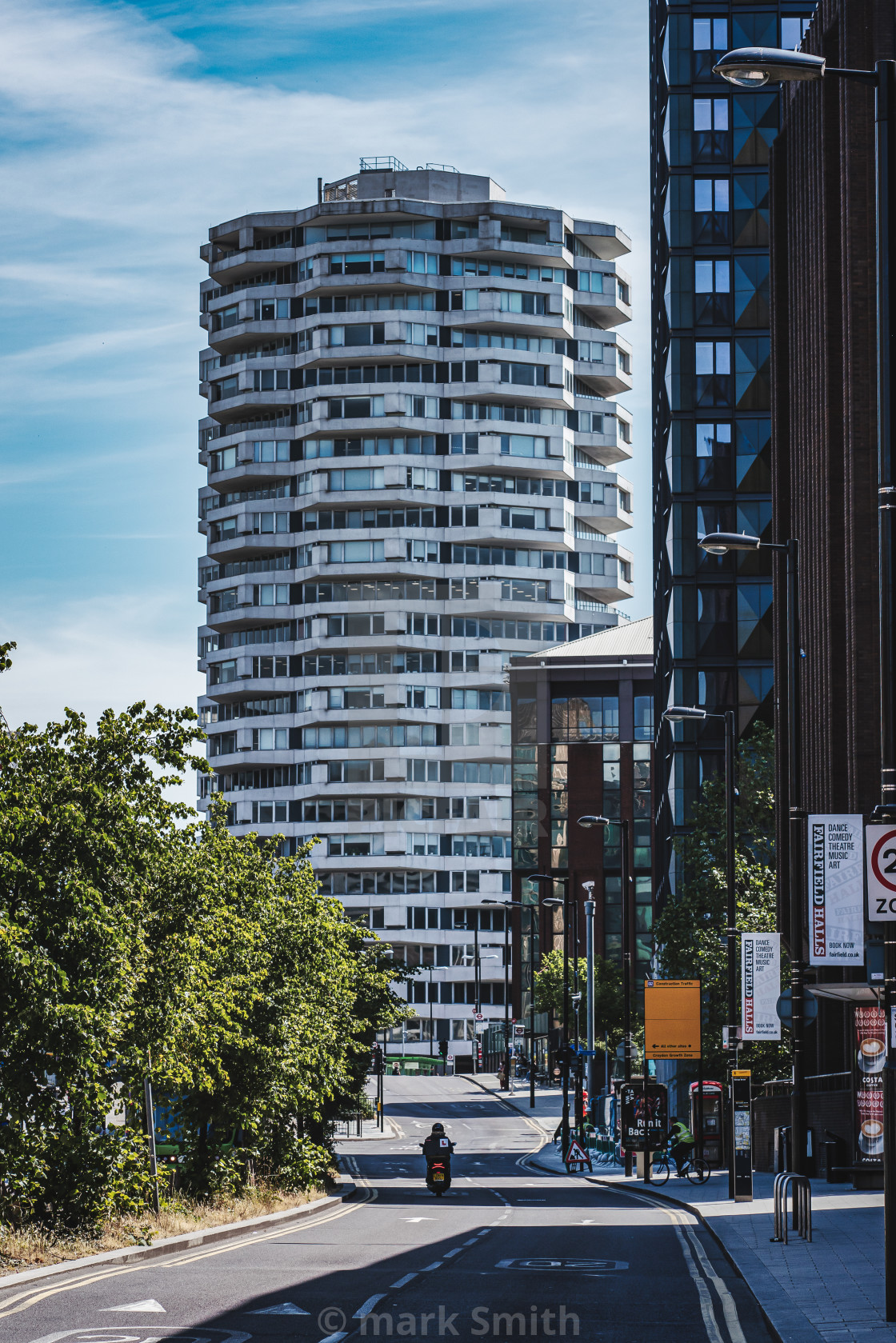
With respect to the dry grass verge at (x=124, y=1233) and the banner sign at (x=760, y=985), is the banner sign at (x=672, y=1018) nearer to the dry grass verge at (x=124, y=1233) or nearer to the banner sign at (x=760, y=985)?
the banner sign at (x=760, y=985)

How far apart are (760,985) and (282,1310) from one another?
17215 mm

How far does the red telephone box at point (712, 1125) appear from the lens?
147 feet

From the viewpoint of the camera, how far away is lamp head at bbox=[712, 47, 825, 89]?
581 inches

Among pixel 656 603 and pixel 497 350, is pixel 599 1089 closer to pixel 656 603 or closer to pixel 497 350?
pixel 656 603

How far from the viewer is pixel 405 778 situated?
479 feet

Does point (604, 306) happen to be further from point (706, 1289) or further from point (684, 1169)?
point (706, 1289)

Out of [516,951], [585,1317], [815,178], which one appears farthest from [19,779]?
[516,951]

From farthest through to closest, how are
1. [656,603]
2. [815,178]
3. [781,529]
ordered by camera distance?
1. [656,603]
2. [781,529]
3. [815,178]

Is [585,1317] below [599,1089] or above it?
above

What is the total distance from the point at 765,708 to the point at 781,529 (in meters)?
20.5

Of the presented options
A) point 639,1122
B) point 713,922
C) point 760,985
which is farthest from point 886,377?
point 639,1122

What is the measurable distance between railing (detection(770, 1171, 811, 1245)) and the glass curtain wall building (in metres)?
55.5

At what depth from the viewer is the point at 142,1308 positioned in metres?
15.2

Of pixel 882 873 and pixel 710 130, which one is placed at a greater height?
pixel 710 130
